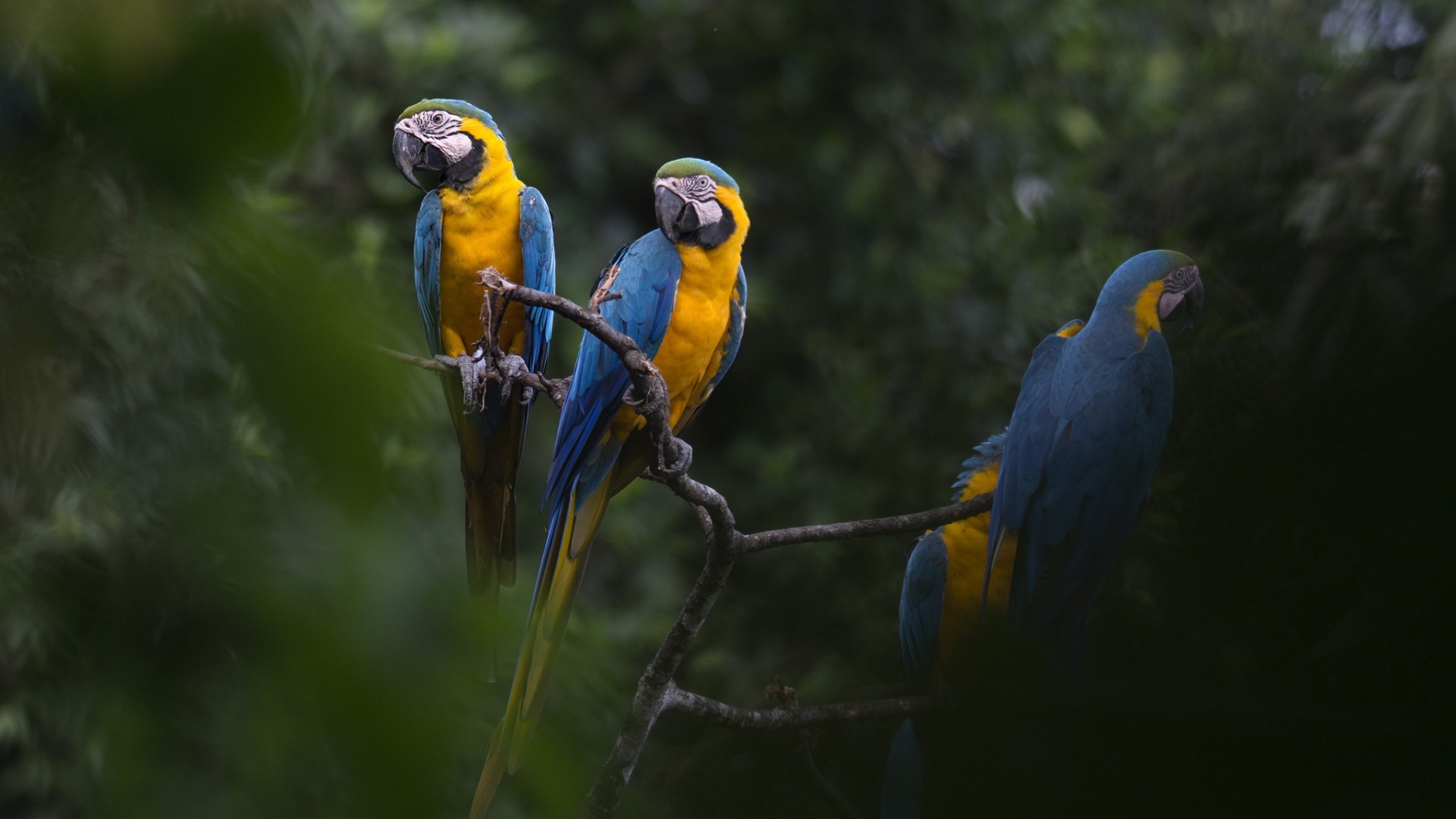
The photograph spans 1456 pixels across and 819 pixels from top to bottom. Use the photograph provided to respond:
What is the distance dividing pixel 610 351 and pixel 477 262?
187 mm

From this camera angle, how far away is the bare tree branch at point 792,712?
0.60m

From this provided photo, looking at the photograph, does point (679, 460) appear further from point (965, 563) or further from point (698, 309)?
point (965, 563)

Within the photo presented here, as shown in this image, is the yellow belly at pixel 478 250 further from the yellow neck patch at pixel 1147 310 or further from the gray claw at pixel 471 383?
the yellow neck patch at pixel 1147 310

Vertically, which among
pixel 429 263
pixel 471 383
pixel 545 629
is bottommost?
pixel 545 629

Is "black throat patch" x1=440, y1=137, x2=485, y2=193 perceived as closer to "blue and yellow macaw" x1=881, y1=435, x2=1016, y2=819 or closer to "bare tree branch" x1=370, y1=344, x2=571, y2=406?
"bare tree branch" x1=370, y1=344, x2=571, y2=406

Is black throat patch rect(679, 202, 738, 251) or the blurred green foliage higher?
black throat patch rect(679, 202, 738, 251)

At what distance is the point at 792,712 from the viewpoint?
2.34ft

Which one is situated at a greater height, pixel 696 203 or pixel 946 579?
pixel 696 203

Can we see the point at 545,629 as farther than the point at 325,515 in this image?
Yes

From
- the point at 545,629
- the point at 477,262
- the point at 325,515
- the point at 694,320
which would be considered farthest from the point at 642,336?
the point at 325,515

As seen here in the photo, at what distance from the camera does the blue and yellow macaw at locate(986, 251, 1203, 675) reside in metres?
0.70

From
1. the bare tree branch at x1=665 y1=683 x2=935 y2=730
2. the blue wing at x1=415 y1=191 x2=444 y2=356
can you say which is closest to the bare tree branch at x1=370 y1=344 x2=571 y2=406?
the blue wing at x1=415 y1=191 x2=444 y2=356

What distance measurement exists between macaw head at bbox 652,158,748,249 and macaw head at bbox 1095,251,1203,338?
0.99 ft

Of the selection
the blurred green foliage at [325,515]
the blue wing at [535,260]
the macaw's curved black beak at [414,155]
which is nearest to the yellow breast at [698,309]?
the blue wing at [535,260]
